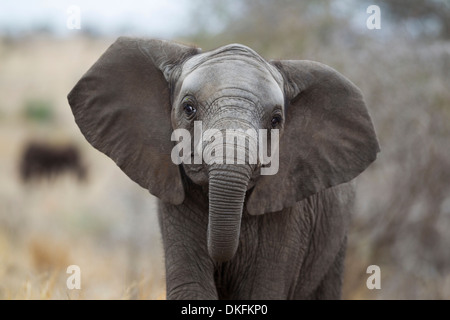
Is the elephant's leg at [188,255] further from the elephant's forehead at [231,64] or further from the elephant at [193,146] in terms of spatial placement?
the elephant's forehead at [231,64]

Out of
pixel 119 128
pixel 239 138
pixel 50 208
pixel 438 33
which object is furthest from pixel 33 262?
pixel 239 138

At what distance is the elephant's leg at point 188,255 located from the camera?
214 inches

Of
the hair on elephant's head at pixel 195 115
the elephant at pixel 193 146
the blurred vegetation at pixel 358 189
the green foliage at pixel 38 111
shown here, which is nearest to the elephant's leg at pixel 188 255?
the elephant at pixel 193 146

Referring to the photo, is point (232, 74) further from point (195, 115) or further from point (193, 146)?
point (193, 146)

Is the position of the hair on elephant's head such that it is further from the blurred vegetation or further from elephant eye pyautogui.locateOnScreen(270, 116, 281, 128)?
the blurred vegetation

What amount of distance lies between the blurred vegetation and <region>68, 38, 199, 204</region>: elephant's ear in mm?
1629

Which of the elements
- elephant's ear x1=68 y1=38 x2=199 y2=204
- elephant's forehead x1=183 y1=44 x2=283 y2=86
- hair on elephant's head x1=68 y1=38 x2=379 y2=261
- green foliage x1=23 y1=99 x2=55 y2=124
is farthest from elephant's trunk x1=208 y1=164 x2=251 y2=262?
green foliage x1=23 y1=99 x2=55 y2=124

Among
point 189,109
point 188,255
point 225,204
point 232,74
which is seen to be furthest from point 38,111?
point 225,204

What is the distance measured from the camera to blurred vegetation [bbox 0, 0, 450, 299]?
11.3 meters

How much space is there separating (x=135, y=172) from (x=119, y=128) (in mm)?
291
